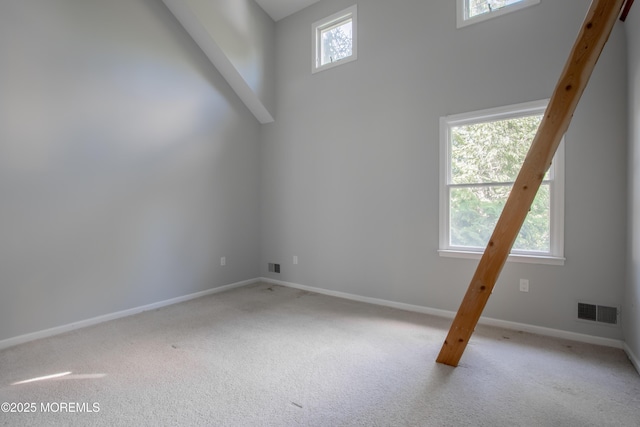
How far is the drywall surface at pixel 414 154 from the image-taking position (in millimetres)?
2572

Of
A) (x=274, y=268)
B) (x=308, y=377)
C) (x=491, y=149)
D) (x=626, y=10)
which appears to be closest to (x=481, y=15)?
(x=626, y=10)

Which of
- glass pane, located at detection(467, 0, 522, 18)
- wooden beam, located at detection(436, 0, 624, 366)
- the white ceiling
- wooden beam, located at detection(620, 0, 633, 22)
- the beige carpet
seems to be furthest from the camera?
the white ceiling

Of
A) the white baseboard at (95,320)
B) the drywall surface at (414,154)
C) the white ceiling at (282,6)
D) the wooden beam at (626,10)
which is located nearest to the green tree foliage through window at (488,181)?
the drywall surface at (414,154)

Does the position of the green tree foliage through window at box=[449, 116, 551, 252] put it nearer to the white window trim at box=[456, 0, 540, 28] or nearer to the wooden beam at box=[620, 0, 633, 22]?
Answer: the wooden beam at box=[620, 0, 633, 22]

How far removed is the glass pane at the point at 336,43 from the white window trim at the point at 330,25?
61mm

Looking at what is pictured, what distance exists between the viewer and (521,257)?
284 cm

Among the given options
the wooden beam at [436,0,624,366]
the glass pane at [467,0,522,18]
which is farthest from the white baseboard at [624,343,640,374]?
the glass pane at [467,0,522,18]

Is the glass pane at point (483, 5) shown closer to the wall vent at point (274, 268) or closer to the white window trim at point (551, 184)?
the white window trim at point (551, 184)

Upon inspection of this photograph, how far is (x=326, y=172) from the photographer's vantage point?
414 centimetres

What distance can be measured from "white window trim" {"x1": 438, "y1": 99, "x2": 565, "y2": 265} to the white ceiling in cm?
268

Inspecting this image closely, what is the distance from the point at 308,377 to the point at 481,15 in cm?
360

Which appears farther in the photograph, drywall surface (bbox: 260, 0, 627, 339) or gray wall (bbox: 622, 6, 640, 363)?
drywall surface (bbox: 260, 0, 627, 339)

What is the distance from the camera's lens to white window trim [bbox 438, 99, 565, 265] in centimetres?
271

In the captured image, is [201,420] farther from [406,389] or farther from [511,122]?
[511,122]
